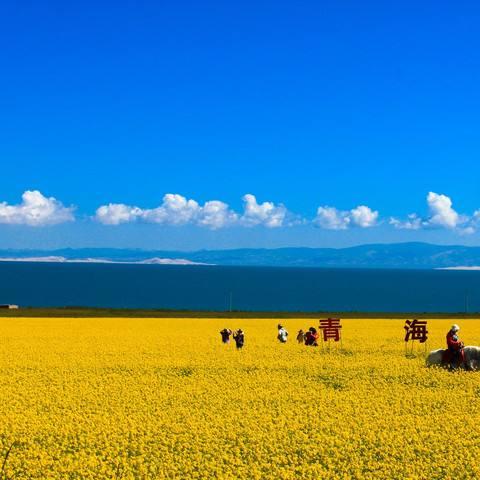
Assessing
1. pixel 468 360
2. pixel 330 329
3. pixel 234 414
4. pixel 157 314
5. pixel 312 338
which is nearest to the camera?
pixel 234 414

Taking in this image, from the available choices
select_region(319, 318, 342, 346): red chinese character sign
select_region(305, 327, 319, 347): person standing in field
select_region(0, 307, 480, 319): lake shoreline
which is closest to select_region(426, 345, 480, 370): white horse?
select_region(319, 318, 342, 346): red chinese character sign

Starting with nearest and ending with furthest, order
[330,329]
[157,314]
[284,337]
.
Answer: [330,329]
[284,337]
[157,314]

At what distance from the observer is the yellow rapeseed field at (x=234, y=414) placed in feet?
53.5

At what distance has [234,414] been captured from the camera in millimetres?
21266

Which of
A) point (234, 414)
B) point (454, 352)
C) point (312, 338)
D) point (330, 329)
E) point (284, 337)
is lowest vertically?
point (234, 414)

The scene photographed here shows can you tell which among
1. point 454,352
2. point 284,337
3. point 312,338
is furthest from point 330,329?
point 454,352

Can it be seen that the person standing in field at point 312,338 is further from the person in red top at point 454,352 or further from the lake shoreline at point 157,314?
the lake shoreline at point 157,314

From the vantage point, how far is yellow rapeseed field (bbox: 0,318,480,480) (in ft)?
53.5

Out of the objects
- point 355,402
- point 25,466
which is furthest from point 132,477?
point 355,402

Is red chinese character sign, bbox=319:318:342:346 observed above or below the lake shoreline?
above

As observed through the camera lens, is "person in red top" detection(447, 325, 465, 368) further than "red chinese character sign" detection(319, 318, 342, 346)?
No

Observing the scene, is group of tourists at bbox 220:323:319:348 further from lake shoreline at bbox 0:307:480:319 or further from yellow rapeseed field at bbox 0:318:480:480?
lake shoreline at bbox 0:307:480:319

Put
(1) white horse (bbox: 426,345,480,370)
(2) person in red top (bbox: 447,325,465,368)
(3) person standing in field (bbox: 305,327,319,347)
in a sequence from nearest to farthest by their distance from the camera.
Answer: (1) white horse (bbox: 426,345,480,370) < (2) person in red top (bbox: 447,325,465,368) < (3) person standing in field (bbox: 305,327,319,347)

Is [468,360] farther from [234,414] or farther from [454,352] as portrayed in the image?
[234,414]
